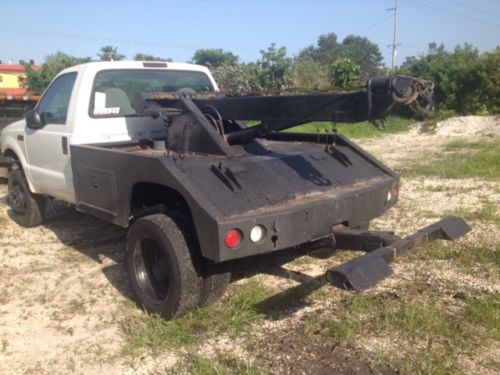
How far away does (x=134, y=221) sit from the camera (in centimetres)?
389

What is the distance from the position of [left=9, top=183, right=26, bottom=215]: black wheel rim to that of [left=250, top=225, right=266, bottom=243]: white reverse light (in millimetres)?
3967

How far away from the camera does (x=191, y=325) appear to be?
11.7 feet

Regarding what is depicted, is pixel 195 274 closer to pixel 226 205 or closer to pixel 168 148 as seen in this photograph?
pixel 226 205

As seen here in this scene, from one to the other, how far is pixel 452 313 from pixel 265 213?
1585mm

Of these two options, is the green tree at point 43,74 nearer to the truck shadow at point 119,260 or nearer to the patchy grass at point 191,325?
the truck shadow at point 119,260

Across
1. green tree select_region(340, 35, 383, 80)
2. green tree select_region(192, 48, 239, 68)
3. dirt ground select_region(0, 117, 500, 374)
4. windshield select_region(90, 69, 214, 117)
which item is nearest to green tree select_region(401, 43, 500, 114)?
dirt ground select_region(0, 117, 500, 374)

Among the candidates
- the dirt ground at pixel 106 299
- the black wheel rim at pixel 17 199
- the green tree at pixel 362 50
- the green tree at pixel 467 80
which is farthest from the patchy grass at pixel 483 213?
the green tree at pixel 362 50

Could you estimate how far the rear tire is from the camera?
6027mm

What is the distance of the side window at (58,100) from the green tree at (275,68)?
1828 cm

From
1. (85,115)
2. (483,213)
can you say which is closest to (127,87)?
(85,115)

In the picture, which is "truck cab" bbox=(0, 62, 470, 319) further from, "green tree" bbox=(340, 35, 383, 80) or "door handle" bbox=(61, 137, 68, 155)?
"green tree" bbox=(340, 35, 383, 80)

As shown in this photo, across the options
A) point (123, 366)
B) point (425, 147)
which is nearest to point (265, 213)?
point (123, 366)

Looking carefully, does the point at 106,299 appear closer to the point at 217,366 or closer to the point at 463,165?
the point at 217,366

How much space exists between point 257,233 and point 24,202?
4.02 metres
